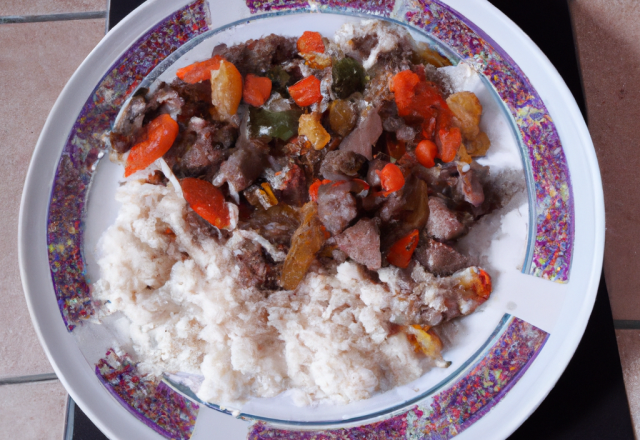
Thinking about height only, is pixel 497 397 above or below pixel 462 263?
below

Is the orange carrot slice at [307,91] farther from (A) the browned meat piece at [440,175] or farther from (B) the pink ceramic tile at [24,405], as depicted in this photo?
(B) the pink ceramic tile at [24,405]

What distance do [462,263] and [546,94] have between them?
746 mm

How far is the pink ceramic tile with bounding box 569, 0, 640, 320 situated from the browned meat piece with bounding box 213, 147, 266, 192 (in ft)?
5.25

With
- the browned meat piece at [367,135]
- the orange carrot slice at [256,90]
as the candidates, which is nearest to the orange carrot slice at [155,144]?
the orange carrot slice at [256,90]

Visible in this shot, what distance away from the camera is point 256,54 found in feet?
5.90

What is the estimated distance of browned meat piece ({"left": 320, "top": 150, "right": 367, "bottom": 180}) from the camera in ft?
5.42

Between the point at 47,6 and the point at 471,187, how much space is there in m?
2.42

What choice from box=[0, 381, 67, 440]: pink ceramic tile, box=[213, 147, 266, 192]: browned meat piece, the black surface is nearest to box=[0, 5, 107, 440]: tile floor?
box=[0, 381, 67, 440]: pink ceramic tile

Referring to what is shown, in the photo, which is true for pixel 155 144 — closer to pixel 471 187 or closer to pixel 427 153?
pixel 427 153

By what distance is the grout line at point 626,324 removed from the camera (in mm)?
1953

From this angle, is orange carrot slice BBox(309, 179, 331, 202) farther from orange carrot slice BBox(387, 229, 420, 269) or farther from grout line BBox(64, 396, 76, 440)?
grout line BBox(64, 396, 76, 440)

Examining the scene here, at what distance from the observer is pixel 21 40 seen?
2.26 m

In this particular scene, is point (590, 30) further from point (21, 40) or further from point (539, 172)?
point (21, 40)

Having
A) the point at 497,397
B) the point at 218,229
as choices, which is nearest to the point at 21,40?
the point at 218,229
